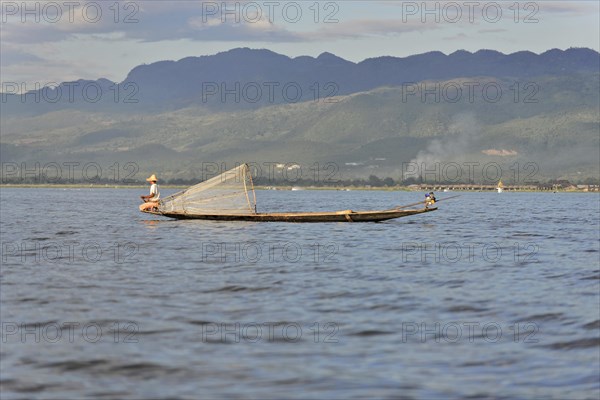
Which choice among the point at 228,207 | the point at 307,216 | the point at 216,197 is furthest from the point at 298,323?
Result: the point at 228,207

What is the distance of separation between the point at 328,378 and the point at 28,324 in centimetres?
939

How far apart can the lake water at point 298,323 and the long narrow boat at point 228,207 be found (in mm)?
15289

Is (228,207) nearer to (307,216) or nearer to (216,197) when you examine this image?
(216,197)

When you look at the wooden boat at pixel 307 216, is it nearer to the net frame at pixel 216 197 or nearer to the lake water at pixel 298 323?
the net frame at pixel 216 197

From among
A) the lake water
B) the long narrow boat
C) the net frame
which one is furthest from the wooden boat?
the lake water

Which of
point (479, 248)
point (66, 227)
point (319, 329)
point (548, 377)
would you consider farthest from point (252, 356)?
point (66, 227)

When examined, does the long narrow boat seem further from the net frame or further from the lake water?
the lake water

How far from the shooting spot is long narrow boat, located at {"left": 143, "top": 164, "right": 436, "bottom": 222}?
60906 mm

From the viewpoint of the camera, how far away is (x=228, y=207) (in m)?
62.7

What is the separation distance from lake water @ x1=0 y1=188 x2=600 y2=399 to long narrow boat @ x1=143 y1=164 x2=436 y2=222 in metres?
15.3

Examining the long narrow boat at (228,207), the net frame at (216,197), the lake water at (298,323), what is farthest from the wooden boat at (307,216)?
the lake water at (298,323)

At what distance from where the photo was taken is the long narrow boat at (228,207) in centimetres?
6091

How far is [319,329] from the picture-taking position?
22500 mm

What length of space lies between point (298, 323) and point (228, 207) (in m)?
39.8
